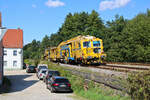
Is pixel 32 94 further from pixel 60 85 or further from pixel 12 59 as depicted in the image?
pixel 12 59

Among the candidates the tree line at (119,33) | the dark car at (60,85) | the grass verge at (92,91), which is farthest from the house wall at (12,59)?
the dark car at (60,85)

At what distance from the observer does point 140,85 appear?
11383mm

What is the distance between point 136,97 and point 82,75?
29.7 ft

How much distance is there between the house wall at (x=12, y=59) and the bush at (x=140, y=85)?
4507cm

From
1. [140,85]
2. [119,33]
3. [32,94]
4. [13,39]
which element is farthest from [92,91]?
[119,33]

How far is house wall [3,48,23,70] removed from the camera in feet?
177

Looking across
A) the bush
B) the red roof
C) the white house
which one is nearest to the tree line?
the red roof

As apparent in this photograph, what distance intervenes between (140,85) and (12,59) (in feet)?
153

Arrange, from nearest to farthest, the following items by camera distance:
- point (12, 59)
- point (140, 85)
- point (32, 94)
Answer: point (140, 85), point (32, 94), point (12, 59)

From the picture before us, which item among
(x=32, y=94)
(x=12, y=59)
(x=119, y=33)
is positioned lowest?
(x=32, y=94)

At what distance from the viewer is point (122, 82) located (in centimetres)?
1367

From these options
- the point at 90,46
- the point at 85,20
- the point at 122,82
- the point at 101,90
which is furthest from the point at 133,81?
the point at 85,20

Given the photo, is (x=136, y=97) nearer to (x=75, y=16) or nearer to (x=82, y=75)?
(x=82, y=75)

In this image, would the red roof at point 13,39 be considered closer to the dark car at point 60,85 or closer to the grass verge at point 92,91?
the grass verge at point 92,91
